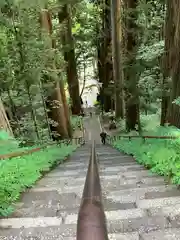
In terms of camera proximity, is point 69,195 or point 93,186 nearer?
point 93,186

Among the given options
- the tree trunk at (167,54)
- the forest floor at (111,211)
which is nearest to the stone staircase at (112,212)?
the forest floor at (111,211)

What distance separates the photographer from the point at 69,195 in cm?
364

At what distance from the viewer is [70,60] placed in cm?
2256

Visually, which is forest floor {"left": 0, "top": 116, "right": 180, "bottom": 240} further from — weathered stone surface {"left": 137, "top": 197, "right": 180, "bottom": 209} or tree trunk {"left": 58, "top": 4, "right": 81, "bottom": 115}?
tree trunk {"left": 58, "top": 4, "right": 81, "bottom": 115}

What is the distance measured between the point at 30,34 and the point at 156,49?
4.22 metres

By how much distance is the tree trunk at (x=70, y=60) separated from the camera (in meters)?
18.6

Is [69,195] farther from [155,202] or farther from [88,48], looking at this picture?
[88,48]

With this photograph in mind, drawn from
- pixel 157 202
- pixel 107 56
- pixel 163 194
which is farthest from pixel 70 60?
pixel 157 202

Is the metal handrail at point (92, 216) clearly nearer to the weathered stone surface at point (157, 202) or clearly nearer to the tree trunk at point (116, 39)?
the weathered stone surface at point (157, 202)

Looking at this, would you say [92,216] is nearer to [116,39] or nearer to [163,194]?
[163,194]

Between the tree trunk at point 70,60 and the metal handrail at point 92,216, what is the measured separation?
17.6 m

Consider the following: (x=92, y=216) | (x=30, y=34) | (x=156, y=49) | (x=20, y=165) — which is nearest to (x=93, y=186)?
(x=92, y=216)

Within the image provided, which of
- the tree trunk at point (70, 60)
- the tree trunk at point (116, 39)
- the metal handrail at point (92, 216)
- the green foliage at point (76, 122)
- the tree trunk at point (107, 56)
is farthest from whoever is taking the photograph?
the tree trunk at point (107, 56)

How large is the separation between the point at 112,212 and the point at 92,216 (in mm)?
1607
